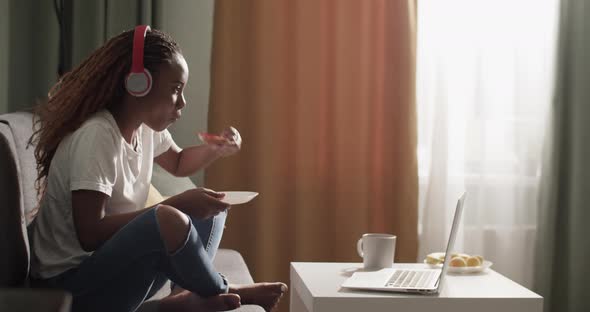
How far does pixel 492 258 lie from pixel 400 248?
46 cm

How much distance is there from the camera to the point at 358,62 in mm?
3289

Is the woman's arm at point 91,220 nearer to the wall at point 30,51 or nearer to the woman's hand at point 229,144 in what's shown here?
the woman's hand at point 229,144

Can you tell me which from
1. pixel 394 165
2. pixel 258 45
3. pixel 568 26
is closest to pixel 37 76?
pixel 258 45

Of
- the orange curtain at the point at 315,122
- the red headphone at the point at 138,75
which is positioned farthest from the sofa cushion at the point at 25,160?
the orange curtain at the point at 315,122

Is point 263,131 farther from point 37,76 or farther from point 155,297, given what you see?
point 155,297

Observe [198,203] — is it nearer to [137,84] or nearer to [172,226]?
[172,226]

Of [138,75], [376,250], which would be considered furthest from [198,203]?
[376,250]

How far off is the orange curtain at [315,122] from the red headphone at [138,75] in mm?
1434

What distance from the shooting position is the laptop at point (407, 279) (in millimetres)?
1835

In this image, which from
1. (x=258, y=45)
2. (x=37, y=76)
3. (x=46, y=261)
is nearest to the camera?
(x=46, y=261)

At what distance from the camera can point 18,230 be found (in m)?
1.48

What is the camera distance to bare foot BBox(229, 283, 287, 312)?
1.82m

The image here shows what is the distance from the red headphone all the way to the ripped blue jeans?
1.03 feet

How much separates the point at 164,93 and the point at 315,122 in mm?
1534
